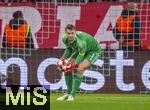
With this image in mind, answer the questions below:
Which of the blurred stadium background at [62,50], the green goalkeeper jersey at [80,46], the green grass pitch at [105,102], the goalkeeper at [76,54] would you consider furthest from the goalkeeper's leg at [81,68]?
the blurred stadium background at [62,50]

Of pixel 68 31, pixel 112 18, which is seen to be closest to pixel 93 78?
pixel 112 18

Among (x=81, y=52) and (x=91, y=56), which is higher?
(x=81, y=52)

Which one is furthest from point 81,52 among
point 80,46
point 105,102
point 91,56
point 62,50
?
point 62,50

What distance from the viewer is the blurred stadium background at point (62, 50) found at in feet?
67.3

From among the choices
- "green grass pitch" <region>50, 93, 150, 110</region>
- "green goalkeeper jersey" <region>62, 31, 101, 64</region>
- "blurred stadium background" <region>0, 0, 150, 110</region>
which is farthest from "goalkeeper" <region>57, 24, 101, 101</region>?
"blurred stadium background" <region>0, 0, 150, 110</region>

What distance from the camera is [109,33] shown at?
2066 centimetres

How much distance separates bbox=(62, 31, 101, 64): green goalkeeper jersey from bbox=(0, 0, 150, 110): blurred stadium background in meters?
2.25

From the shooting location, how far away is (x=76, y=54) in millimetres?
18047

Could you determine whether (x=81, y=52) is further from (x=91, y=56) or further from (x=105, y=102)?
(x=105, y=102)

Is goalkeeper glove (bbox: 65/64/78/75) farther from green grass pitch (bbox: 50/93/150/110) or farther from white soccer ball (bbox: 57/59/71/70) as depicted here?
green grass pitch (bbox: 50/93/150/110)

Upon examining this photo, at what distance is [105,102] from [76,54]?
1335mm

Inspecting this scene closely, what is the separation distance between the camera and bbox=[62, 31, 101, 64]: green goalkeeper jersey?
687 inches

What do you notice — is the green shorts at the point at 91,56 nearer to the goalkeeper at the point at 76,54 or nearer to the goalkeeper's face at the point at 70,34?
the goalkeeper at the point at 76,54

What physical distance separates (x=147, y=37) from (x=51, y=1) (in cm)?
261
